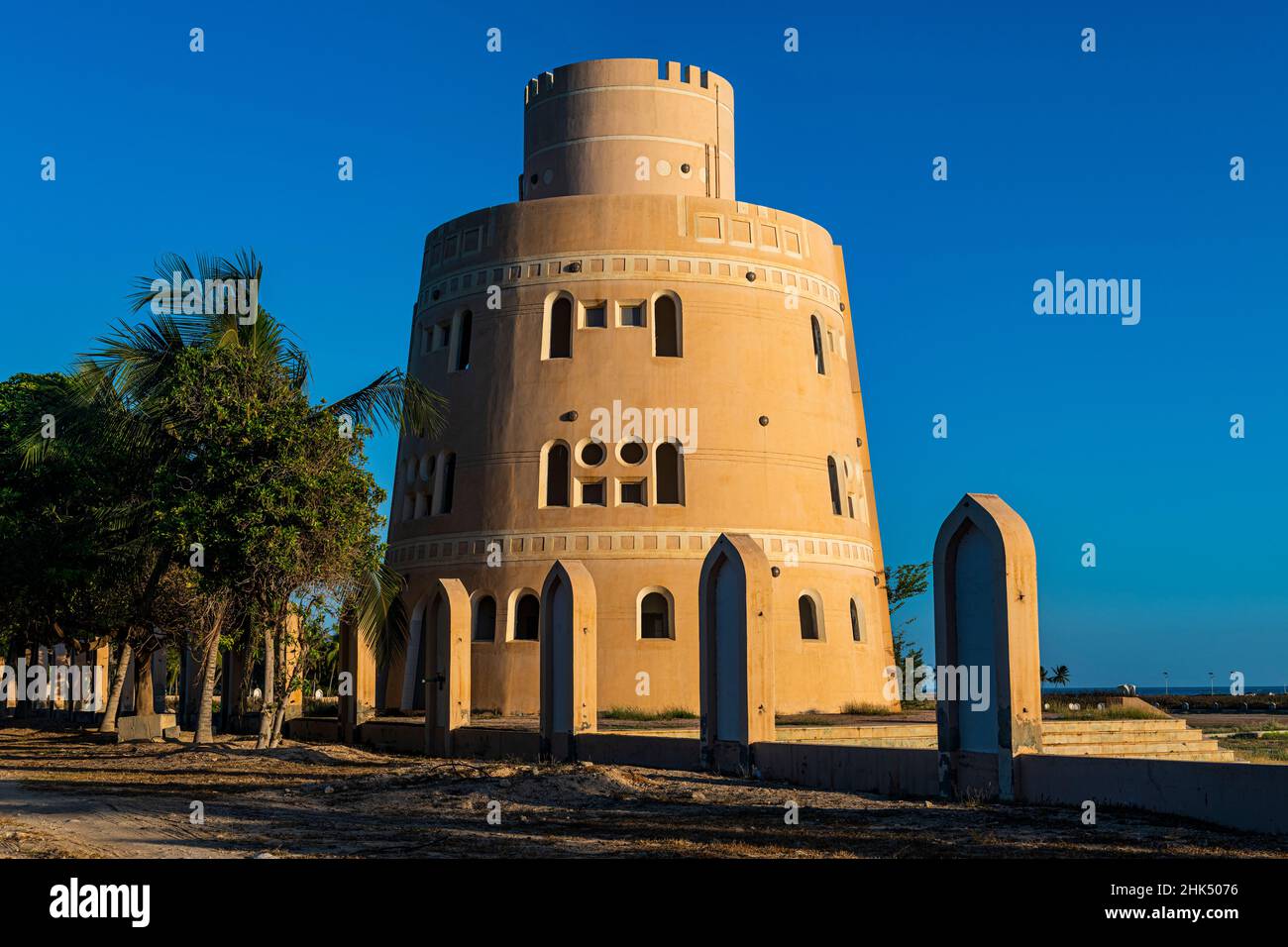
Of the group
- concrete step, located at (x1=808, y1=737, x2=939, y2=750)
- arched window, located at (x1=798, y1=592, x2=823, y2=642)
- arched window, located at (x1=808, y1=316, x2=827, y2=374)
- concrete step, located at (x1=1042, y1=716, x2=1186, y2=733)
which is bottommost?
concrete step, located at (x1=808, y1=737, x2=939, y2=750)

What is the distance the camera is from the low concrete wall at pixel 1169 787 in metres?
13.1

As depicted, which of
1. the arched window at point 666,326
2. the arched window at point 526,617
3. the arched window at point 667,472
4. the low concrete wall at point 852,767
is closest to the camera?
the low concrete wall at point 852,767

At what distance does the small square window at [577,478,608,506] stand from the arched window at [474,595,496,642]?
141 inches

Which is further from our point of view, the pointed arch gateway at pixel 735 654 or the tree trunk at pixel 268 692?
the tree trunk at pixel 268 692

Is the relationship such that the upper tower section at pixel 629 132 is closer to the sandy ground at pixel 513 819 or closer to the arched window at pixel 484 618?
the arched window at pixel 484 618

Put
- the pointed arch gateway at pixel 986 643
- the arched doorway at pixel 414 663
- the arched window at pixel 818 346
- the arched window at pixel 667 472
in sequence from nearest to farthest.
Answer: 1. the pointed arch gateway at pixel 986 643
2. the arched window at pixel 667 472
3. the arched doorway at pixel 414 663
4. the arched window at pixel 818 346

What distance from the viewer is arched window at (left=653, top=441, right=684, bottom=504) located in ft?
124

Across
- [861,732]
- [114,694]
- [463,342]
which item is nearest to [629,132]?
[463,342]

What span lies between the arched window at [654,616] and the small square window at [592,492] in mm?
2767

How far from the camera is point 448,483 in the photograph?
40094 millimetres

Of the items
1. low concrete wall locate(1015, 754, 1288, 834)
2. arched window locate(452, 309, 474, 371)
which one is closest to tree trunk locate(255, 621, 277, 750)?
arched window locate(452, 309, 474, 371)

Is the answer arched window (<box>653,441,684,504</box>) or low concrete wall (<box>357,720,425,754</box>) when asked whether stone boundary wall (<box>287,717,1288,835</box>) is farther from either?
arched window (<box>653,441,684,504</box>)

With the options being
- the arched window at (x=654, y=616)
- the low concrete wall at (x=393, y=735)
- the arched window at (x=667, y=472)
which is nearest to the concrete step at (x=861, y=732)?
the low concrete wall at (x=393, y=735)
